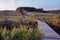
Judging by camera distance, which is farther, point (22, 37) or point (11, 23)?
point (11, 23)

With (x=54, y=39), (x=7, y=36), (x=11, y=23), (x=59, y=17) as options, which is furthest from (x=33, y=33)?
(x=59, y=17)

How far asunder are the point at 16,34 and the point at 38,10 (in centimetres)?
1971

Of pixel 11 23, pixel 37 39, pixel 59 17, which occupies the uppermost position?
pixel 37 39

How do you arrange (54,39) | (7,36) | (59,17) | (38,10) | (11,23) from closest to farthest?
(7,36), (54,39), (11,23), (59,17), (38,10)

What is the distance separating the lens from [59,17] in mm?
18719

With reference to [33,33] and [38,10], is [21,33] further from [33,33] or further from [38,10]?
[38,10]

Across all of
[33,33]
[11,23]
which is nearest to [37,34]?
[33,33]

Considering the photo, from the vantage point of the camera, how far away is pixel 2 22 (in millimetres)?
11562

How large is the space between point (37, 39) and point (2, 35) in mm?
969

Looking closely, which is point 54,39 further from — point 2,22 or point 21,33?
point 2,22

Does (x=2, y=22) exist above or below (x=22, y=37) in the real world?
below

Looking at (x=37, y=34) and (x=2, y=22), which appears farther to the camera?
(x=2, y=22)

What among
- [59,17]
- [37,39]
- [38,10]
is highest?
[37,39]

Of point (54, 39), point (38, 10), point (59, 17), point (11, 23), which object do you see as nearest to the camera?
point (54, 39)
